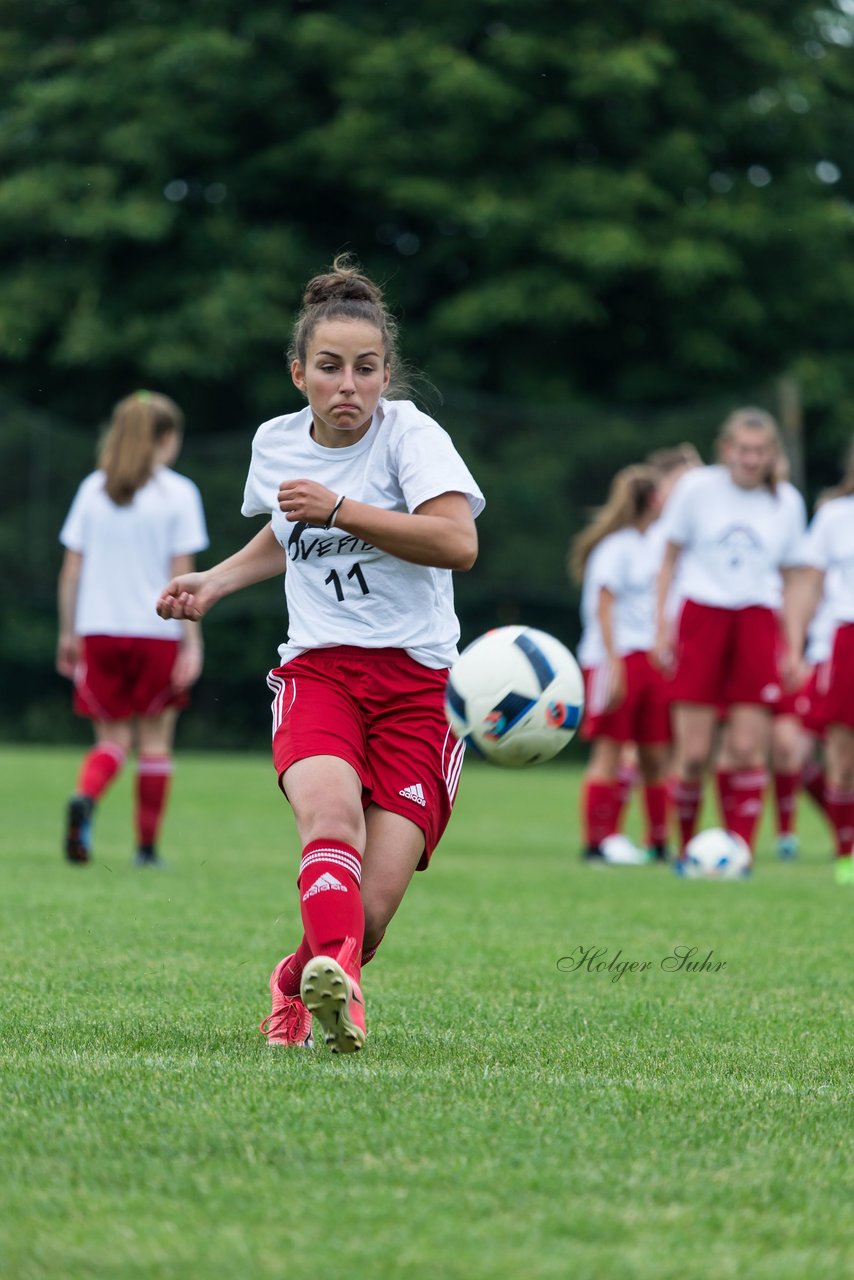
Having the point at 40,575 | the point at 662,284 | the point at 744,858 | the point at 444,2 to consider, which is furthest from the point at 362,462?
the point at 444,2

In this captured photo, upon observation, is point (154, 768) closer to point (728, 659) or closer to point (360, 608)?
point (728, 659)

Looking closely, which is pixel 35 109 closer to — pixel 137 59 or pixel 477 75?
pixel 137 59

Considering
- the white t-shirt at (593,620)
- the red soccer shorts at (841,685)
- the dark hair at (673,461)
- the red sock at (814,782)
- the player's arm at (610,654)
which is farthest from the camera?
the red sock at (814,782)

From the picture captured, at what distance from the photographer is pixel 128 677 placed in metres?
9.75

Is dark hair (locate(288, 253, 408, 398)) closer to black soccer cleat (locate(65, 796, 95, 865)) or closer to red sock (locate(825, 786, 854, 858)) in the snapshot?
black soccer cleat (locate(65, 796, 95, 865))

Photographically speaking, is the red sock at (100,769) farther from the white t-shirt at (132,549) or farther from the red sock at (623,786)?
the red sock at (623,786)

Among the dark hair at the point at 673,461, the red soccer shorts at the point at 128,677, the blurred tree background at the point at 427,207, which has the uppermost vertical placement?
the blurred tree background at the point at 427,207

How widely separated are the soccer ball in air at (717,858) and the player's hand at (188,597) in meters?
5.48

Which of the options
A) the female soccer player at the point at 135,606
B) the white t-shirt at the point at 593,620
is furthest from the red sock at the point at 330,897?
the white t-shirt at the point at 593,620

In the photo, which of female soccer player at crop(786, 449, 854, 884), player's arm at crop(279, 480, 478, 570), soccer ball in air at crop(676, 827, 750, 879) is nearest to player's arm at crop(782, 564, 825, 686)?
female soccer player at crop(786, 449, 854, 884)

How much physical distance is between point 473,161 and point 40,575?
861 cm

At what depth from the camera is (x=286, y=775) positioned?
4586 millimetres

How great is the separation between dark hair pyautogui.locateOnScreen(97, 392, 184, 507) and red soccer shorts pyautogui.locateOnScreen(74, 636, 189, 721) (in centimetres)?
72

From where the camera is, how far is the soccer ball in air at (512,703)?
188 inches
